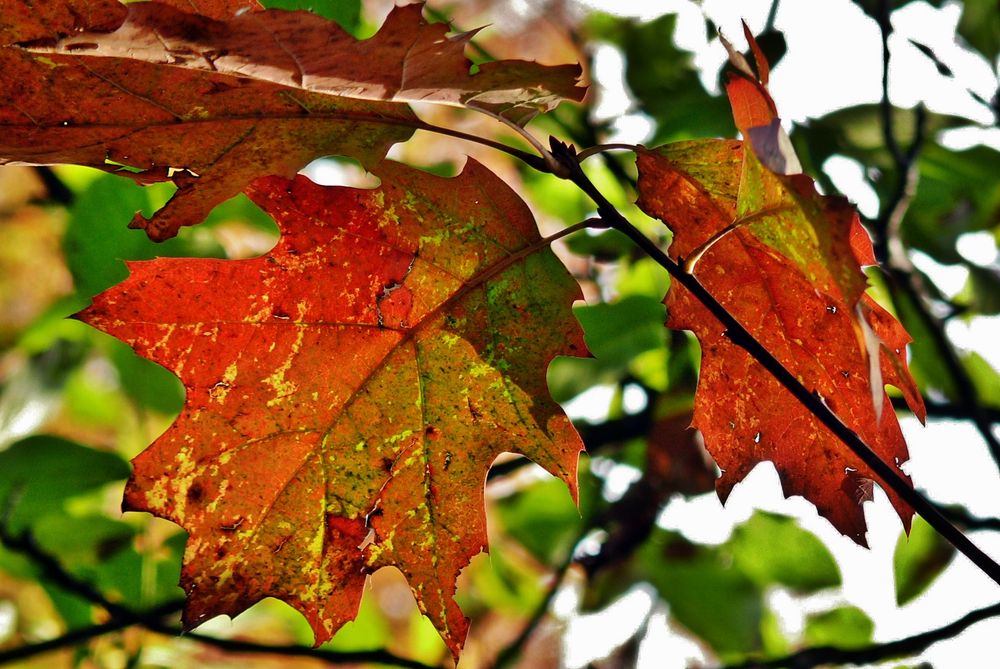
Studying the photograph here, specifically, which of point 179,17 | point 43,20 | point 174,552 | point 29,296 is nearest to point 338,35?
point 179,17

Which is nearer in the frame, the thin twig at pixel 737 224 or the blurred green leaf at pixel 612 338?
the thin twig at pixel 737 224

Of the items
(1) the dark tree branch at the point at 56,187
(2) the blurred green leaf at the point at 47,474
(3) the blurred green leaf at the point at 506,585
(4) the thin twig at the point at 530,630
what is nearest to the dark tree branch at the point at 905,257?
(4) the thin twig at the point at 530,630

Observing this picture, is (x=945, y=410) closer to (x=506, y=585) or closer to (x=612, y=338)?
(x=612, y=338)

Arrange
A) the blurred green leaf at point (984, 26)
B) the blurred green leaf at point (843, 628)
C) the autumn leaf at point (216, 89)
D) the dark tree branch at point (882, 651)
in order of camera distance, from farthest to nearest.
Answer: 1. the blurred green leaf at point (843, 628)
2. the blurred green leaf at point (984, 26)
3. the dark tree branch at point (882, 651)
4. the autumn leaf at point (216, 89)

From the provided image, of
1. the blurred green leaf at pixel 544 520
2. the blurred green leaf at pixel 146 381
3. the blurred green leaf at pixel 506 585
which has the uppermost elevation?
the blurred green leaf at pixel 146 381

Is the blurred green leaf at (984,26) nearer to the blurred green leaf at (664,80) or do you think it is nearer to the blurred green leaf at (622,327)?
the blurred green leaf at (664,80)

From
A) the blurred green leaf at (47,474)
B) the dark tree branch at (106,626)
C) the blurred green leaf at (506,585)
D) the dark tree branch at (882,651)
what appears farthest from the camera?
the blurred green leaf at (506,585)
